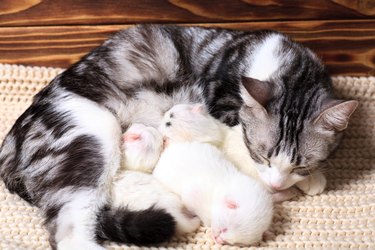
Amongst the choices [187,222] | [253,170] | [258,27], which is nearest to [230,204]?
[187,222]

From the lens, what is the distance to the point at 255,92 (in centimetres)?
179

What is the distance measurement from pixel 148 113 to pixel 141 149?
22 centimetres

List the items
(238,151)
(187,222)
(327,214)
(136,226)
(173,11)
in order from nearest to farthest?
(136,226) < (187,222) < (327,214) < (238,151) < (173,11)

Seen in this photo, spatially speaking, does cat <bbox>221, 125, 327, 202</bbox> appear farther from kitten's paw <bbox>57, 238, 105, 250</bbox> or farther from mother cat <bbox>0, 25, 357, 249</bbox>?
kitten's paw <bbox>57, 238, 105, 250</bbox>

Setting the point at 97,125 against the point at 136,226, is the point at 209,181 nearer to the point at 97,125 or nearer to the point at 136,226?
the point at 136,226

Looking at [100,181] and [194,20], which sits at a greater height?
[194,20]

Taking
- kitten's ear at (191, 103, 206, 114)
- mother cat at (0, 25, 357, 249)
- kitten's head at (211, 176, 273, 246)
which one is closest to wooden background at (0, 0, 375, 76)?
mother cat at (0, 25, 357, 249)

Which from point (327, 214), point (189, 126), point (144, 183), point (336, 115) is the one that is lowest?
point (327, 214)

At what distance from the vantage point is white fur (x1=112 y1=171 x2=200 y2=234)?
1.76 meters

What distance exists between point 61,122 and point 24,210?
0.34m

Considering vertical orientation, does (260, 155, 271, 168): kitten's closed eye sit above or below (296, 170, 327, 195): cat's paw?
above

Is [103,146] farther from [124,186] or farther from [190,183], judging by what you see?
[190,183]

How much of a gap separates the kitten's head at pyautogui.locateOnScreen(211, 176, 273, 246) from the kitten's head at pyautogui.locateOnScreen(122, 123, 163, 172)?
0.98 feet

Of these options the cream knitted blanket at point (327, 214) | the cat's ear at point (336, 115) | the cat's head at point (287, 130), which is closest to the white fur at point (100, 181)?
the cream knitted blanket at point (327, 214)
